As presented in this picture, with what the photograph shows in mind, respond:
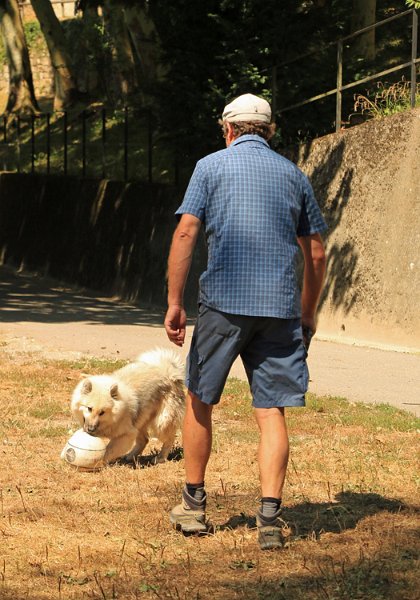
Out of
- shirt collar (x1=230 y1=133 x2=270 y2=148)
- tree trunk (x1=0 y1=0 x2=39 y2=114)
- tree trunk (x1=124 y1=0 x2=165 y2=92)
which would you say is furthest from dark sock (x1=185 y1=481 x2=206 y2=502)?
tree trunk (x1=0 y1=0 x2=39 y2=114)

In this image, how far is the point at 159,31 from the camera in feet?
70.4

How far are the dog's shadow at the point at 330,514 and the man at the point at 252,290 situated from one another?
0.34 m

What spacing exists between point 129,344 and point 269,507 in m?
9.62

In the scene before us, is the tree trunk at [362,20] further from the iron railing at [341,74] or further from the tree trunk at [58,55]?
the tree trunk at [58,55]

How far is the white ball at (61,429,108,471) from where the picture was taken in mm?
8156

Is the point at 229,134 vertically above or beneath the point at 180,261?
above

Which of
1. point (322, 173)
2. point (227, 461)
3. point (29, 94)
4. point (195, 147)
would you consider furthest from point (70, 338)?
point (29, 94)

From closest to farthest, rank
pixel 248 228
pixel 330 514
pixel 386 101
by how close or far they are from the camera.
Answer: pixel 248 228 → pixel 330 514 → pixel 386 101

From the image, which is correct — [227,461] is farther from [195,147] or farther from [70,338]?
[195,147]

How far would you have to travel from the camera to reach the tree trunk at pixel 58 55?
35344 mm

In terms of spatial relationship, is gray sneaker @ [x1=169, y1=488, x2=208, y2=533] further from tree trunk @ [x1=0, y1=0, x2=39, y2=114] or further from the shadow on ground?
tree trunk @ [x1=0, y1=0, x2=39, y2=114]

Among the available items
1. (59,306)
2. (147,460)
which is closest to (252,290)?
(147,460)

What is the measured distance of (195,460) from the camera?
654 cm

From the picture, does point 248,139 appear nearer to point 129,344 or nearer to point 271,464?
point 271,464
